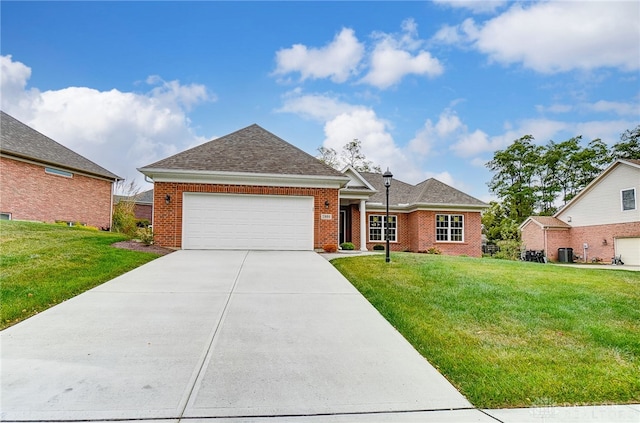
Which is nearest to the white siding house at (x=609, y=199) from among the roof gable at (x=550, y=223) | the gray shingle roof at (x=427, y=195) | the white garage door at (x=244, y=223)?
the roof gable at (x=550, y=223)

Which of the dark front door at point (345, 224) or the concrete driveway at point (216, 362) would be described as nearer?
the concrete driveway at point (216, 362)

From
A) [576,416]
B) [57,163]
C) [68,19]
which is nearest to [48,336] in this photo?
[576,416]

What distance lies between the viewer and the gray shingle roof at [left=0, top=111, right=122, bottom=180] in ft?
53.9

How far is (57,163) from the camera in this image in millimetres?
17922

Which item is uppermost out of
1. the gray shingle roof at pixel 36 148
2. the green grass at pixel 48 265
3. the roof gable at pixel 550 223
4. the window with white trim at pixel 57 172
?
the gray shingle roof at pixel 36 148

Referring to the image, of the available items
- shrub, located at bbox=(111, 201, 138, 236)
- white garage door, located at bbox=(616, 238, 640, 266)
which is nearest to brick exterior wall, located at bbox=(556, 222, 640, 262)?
white garage door, located at bbox=(616, 238, 640, 266)

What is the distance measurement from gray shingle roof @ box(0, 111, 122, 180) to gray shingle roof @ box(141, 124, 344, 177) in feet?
27.1

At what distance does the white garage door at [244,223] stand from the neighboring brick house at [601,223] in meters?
19.7

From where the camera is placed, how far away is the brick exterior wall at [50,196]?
1606cm

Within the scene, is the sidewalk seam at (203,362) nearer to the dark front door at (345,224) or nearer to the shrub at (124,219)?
the dark front door at (345,224)

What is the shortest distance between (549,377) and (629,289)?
5913 mm

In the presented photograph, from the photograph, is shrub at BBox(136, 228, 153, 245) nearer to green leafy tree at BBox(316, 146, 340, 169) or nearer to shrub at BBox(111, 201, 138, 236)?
shrub at BBox(111, 201, 138, 236)

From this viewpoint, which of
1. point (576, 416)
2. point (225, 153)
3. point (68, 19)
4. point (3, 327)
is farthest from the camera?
point (225, 153)

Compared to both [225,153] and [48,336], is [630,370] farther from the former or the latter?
[225,153]
